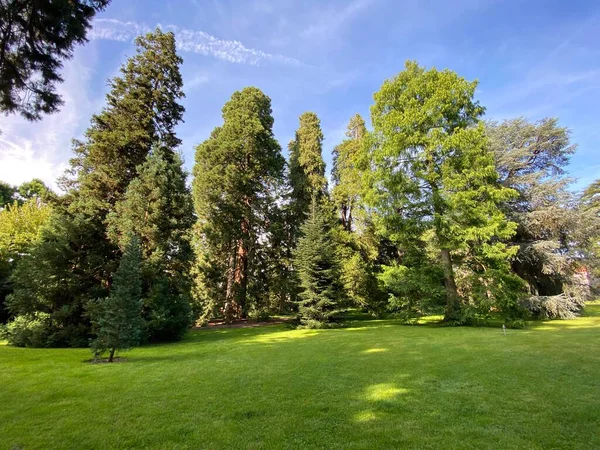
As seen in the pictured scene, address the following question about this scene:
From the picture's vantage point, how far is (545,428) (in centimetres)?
340

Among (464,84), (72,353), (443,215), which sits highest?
(464,84)

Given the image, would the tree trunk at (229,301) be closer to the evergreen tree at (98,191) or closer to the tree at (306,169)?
the tree at (306,169)

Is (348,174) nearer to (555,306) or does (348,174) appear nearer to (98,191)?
(555,306)

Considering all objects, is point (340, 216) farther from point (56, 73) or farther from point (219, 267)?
point (56, 73)

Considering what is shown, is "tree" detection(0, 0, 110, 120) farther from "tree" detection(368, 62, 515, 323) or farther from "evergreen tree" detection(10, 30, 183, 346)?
"tree" detection(368, 62, 515, 323)

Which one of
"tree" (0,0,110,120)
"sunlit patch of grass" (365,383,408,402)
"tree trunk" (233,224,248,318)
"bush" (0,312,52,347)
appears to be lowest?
"sunlit patch of grass" (365,383,408,402)

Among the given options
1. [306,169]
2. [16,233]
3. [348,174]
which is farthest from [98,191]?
[348,174]

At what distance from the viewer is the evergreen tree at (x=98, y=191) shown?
12.2m

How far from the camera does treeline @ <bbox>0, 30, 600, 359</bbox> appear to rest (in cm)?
1273

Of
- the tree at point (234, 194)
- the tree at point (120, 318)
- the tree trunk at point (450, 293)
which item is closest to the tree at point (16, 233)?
the tree at point (234, 194)

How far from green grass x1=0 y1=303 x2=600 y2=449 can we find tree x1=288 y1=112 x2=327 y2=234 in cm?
1763

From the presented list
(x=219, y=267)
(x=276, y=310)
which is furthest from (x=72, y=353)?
(x=276, y=310)

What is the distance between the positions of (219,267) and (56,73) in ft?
64.4

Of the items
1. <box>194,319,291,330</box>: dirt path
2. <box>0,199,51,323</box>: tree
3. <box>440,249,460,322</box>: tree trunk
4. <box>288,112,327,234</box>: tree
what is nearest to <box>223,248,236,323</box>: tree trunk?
<box>194,319,291,330</box>: dirt path
